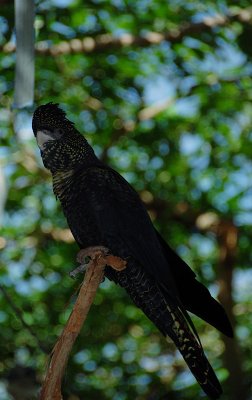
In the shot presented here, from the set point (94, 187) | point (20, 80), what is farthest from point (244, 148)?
point (20, 80)

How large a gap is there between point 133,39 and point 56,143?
2181mm

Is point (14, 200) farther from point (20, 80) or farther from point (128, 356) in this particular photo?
point (20, 80)

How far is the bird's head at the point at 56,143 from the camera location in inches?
167

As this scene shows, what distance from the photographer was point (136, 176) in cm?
744

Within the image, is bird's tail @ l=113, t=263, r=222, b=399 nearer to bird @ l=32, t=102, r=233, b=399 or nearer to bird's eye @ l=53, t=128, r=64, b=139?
bird @ l=32, t=102, r=233, b=399

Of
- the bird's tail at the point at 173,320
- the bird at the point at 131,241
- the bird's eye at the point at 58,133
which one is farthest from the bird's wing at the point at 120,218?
the bird's eye at the point at 58,133

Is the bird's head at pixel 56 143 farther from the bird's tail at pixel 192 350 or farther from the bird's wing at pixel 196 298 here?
the bird's tail at pixel 192 350

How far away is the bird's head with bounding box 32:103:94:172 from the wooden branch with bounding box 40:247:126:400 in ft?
2.87

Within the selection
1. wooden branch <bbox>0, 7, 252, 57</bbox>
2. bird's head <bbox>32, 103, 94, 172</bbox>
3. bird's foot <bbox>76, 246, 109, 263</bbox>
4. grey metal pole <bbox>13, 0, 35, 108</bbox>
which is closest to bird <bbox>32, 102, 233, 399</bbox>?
bird's head <bbox>32, 103, 94, 172</bbox>

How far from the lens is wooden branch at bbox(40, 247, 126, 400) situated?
301 centimetres

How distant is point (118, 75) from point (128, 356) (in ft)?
9.97

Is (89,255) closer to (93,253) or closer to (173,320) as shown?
(93,253)

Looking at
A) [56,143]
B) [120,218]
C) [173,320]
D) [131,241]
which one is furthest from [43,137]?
[173,320]

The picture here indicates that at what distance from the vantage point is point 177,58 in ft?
20.5
